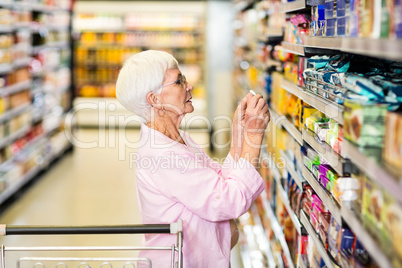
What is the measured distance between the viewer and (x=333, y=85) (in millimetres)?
2018

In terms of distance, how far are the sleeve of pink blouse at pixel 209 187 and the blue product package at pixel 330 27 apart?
61cm

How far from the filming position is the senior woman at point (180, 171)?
2148mm

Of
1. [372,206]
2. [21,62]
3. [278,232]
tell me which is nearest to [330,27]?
[372,206]

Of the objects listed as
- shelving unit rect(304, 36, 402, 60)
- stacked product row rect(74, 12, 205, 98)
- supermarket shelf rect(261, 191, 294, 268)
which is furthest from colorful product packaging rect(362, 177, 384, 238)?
stacked product row rect(74, 12, 205, 98)

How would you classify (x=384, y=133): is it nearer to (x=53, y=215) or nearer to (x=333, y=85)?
(x=333, y=85)

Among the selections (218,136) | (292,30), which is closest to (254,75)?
(292,30)

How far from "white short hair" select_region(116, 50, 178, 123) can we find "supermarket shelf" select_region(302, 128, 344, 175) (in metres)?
0.68

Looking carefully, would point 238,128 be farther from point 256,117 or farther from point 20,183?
point 20,183

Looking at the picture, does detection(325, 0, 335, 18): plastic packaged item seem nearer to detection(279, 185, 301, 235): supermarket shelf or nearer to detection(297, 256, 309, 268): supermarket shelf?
detection(279, 185, 301, 235): supermarket shelf

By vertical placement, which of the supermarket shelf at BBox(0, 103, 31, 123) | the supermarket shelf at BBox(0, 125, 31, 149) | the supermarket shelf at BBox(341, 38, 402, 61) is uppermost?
the supermarket shelf at BBox(341, 38, 402, 61)

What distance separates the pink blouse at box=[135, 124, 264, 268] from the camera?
7.03ft

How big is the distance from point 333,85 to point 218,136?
265 inches

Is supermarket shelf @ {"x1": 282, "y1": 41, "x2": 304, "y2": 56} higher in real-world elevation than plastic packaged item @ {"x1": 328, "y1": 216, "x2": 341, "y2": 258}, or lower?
higher

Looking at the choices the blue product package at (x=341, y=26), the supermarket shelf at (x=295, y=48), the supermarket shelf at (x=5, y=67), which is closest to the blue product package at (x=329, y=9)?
the blue product package at (x=341, y=26)
